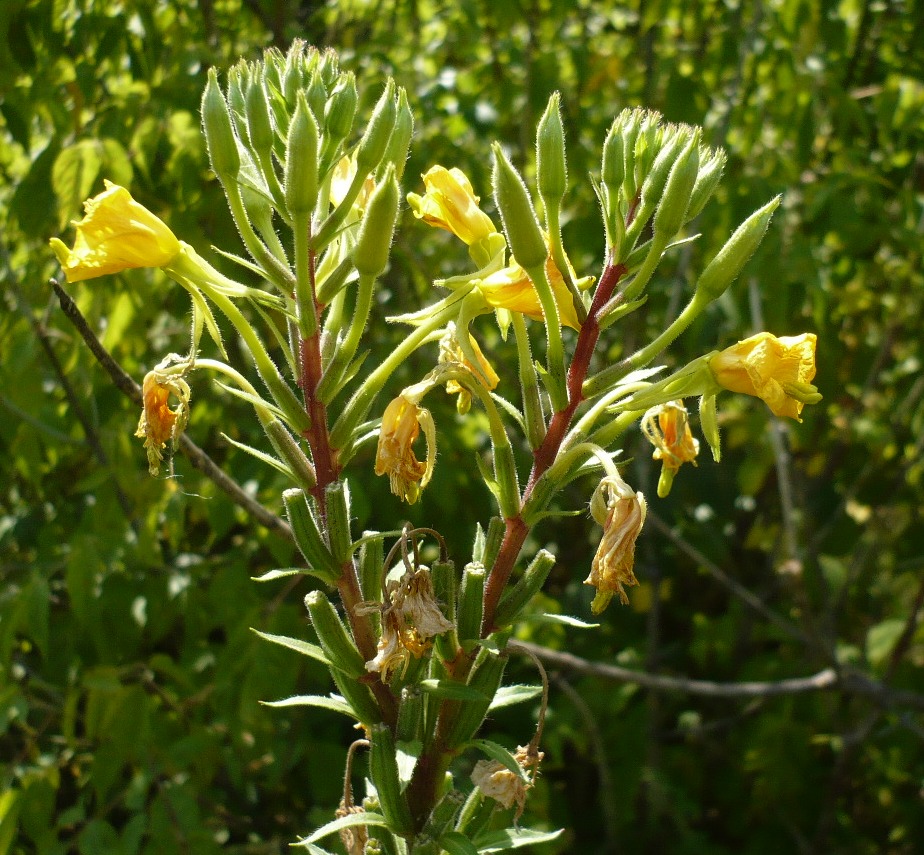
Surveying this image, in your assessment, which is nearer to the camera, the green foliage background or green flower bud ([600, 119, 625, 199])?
green flower bud ([600, 119, 625, 199])

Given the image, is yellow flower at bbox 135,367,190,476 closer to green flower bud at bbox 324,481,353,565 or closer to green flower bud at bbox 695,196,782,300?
green flower bud at bbox 324,481,353,565

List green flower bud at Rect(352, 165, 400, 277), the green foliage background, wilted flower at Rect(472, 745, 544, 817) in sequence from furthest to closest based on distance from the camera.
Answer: the green foliage background → wilted flower at Rect(472, 745, 544, 817) → green flower bud at Rect(352, 165, 400, 277)

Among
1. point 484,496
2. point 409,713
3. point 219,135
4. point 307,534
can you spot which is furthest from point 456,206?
point 484,496

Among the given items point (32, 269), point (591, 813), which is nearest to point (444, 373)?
point (32, 269)

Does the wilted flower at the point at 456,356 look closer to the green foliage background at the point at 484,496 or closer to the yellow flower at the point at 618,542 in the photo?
the yellow flower at the point at 618,542

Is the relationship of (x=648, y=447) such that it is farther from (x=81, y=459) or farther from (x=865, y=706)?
(x=81, y=459)

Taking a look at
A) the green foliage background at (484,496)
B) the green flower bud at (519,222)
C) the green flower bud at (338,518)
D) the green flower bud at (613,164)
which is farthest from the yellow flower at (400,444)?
the green foliage background at (484,496)

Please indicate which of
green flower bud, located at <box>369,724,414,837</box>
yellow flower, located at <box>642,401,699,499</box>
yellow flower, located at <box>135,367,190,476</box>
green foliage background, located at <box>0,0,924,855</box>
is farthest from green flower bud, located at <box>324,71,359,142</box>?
green foliage background, located at <box>0,0,924,855</box>
